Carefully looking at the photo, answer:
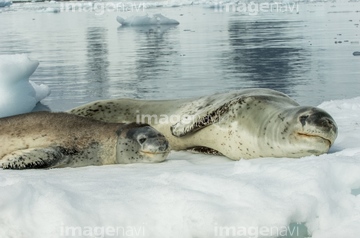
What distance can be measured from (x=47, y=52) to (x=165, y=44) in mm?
2958

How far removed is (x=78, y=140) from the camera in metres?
4.86

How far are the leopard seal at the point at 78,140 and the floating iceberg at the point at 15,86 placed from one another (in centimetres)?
256

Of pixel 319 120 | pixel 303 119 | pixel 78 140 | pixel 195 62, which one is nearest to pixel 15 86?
pixel 78 140

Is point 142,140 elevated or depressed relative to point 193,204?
depressed

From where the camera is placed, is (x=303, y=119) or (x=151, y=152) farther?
(x=151, y=152)

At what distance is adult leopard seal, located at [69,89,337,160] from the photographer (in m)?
4.38

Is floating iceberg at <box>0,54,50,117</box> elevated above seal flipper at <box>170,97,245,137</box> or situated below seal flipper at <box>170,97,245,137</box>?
below

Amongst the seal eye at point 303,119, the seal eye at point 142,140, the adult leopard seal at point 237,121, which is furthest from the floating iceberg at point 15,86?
the seal eye at point 303,119

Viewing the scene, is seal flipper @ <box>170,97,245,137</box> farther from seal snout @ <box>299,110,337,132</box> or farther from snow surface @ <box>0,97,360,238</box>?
snow surface @ <box>0,97,360,238</box>

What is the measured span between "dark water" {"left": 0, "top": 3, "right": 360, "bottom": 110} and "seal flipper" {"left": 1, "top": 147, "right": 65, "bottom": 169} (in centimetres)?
372

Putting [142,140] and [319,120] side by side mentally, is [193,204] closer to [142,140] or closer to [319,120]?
[319,120]

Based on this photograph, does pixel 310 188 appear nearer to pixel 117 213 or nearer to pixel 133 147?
pixel 117 213

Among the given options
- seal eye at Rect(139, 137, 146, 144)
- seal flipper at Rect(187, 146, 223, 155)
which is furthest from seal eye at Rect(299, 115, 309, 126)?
seal eye at Rect(139, 137, 146, 144)

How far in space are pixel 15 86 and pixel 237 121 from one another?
11.5 ft
